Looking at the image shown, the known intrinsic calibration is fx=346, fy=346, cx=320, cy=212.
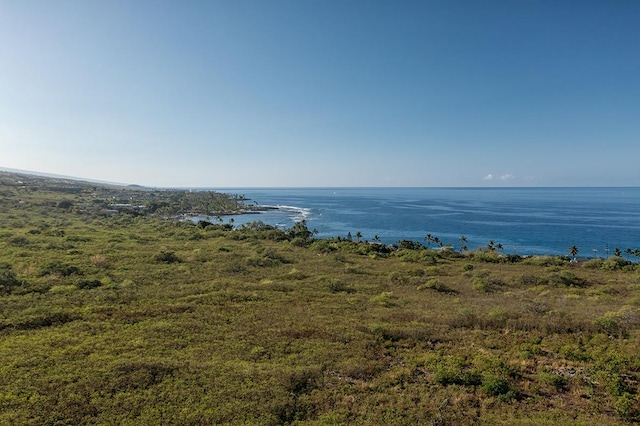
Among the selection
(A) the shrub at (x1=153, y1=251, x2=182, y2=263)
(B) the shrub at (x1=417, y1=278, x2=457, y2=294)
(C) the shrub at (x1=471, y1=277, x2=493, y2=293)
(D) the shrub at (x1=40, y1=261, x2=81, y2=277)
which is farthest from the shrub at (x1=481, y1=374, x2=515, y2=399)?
(A) the shrub at (x1=153, y1=251, x2=182, y2=263)

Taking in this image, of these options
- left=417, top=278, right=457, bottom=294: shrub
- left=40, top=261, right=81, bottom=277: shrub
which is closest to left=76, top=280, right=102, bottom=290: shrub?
left=40, top=261, right=81, bottom=277: shrub

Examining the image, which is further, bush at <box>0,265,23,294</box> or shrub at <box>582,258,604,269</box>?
shrub at <box>582,258,604,269</box>

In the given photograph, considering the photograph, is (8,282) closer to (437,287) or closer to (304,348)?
(304,348)

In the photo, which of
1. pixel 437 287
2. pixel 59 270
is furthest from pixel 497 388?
pixel 59 270

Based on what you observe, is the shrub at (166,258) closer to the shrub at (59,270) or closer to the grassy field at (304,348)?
the grassy field at (304,348)

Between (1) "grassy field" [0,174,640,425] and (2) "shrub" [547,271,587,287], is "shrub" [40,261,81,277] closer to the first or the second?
(1) "grassy field" [0,174,640,425]

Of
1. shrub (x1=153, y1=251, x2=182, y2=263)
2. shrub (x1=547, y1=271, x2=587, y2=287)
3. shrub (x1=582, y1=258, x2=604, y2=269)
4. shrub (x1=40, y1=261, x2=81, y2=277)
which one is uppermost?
shrub (x1=40, y1=261, x2=81, y2=277)

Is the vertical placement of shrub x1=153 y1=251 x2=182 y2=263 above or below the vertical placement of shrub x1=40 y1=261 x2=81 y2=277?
below

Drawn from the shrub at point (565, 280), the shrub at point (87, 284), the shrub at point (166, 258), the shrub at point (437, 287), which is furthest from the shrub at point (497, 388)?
the shrub at point (166, 258)

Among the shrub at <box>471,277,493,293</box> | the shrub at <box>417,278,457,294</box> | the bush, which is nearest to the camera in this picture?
the bush

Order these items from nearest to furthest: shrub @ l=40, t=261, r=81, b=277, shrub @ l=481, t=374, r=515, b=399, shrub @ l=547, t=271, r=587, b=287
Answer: shrub @ l=481, t=374, r=515, b=399
shrub @ l=40, t=261, r=81, b=277
shrub @ l=547, t=271, r=587, b=287

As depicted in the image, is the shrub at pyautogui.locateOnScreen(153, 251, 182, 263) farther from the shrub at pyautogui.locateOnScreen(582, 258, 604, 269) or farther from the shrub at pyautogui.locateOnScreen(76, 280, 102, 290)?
the shrub at pyautogui.locateOnScreen(582, 258, 604, 269)
